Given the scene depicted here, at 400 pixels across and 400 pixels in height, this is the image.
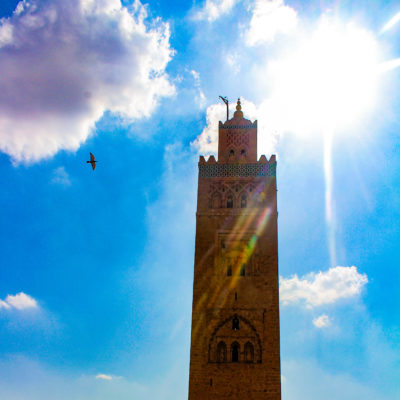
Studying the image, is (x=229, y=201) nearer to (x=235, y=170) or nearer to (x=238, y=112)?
(x=235, y=170)

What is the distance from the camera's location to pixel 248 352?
63.7 feet

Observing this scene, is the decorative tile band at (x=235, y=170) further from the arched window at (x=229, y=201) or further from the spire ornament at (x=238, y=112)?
the spire ornament at (x=238, y=112)

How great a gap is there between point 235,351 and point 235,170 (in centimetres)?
855

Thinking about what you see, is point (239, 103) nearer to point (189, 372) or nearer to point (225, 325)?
point (225, 325)

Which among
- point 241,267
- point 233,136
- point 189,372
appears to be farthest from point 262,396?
point 233,136

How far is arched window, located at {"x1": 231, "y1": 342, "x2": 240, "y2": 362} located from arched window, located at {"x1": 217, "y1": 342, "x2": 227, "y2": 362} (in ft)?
1.08

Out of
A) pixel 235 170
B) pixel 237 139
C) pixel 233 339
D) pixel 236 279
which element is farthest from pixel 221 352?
pixel 237 139

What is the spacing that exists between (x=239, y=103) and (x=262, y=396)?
14664 mm

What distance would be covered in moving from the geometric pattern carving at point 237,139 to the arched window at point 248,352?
32.5 feet

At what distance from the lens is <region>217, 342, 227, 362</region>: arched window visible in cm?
1936

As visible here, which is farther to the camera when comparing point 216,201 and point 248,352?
point 216,201

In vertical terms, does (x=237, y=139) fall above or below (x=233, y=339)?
above

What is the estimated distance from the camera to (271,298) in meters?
20.2

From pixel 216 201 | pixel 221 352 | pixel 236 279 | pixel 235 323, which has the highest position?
pixel 216 201
